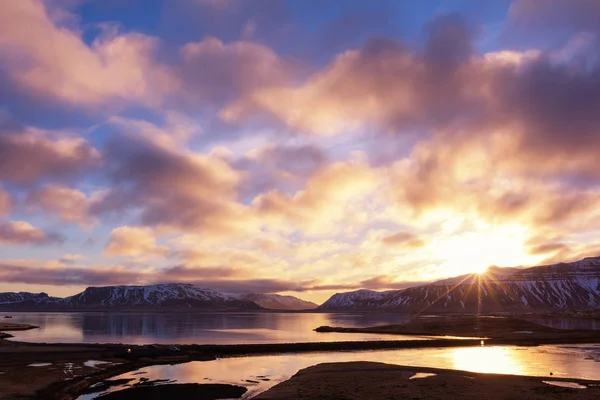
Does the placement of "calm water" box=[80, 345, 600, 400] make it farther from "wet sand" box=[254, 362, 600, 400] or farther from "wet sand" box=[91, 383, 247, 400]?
"wet sand" box=[254, 362, 600, 400]

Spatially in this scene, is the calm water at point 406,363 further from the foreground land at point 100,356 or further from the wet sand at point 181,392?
the foreground land at point 100,356

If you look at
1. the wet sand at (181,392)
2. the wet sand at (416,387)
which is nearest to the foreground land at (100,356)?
the wet sand at (416,387)

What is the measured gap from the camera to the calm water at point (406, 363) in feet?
175

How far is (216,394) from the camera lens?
4325 centimetres

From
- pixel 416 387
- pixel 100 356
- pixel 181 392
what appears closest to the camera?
pixel 181 392

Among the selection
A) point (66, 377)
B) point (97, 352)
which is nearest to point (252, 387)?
point (66, 377)

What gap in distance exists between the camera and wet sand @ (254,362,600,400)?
133ft

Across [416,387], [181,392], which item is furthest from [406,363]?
[181,392]

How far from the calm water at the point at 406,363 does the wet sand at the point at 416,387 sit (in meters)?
4.38

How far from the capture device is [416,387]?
44656 millimetres

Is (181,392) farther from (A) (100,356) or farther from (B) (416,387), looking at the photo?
(A) (100,356)

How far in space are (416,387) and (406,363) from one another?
2245 centimetres

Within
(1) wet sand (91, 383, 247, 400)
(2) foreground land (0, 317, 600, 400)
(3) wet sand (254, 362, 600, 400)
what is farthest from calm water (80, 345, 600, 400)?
(3) wet sand (254, 362, 600, 400)

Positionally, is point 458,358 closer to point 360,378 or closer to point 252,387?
point 360,378
